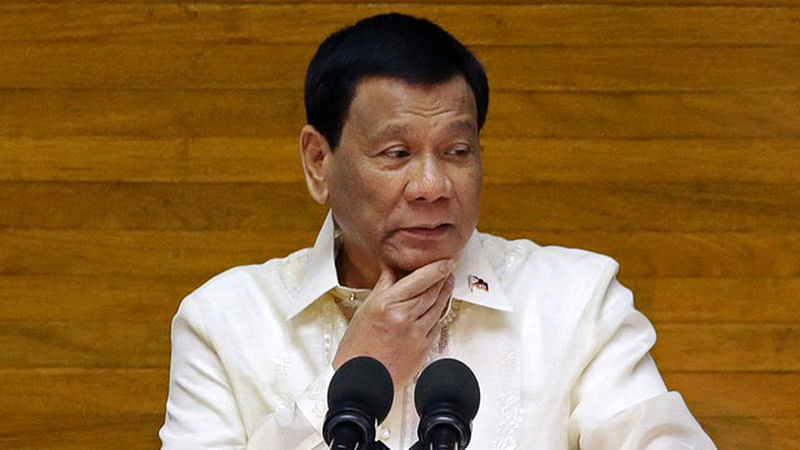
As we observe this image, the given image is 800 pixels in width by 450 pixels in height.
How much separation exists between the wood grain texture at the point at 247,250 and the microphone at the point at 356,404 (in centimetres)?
150

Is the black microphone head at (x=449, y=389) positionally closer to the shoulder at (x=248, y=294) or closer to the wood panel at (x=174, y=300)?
the shoulder at (x=248, y=294)

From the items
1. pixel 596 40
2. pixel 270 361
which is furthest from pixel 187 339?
pixel 596 40

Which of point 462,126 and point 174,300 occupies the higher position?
point 462,126

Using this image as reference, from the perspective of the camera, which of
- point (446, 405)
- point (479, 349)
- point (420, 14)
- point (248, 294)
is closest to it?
point (446, 405)

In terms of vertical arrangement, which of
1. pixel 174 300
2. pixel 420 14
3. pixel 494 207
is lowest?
pixel 174 300

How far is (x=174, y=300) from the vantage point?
10.2ft

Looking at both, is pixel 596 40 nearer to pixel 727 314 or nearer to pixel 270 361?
pixel 727 314

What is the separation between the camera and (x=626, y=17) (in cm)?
311

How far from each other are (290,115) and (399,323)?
3.33ft

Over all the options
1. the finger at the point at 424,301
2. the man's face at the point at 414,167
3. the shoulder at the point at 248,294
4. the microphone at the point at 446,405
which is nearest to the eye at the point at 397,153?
the man's face at the point at 414,167

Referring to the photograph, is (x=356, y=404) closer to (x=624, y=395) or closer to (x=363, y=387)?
(x=363, y=387)

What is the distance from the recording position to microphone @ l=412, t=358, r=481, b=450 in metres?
1.53

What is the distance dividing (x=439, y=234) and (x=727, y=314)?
1.10 m

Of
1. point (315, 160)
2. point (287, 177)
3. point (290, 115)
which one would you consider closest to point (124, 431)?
point (287, 177)
